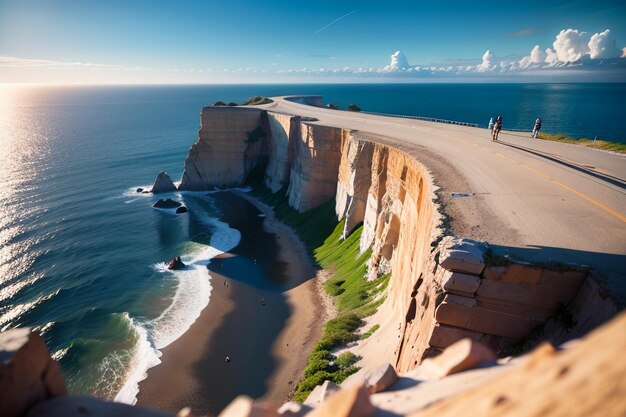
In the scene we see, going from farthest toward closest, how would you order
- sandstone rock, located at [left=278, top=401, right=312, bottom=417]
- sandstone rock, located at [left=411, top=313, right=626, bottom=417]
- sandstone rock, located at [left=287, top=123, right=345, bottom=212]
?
1. sandstone rock, located at [left=287, top=123, right=345, bottom=212]
2. sandstone rock, located at [left=278, top=401, right=312, bottom=417]
3. sandstone rock, located at [left=411, top=313, right=626, bottom=417]

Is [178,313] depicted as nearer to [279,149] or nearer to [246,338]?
[246,338]

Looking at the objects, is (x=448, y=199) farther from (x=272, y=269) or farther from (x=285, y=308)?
(x=272, y=269)

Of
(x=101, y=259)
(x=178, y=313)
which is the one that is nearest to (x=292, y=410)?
(x=178, y=313)

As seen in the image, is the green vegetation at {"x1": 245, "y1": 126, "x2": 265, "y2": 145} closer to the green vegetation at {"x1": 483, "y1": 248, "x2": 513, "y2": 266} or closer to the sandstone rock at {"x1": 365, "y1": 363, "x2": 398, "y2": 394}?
the green vegetation at {"x1": 483, "y1": 248, "x2": 513, "y2": 266}

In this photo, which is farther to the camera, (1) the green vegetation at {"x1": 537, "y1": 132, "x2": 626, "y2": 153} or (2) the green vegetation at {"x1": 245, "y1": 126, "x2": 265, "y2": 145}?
(2) the green vegetation at {"x1": 245, "y1": 126, "x2": 265, "y2": 145}

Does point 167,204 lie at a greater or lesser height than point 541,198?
lesser

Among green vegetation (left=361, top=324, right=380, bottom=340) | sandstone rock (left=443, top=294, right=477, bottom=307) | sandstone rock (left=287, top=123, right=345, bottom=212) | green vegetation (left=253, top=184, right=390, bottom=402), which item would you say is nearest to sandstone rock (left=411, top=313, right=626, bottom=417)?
sandstone rock (left=443, top=294, right=477, bottom=307)
